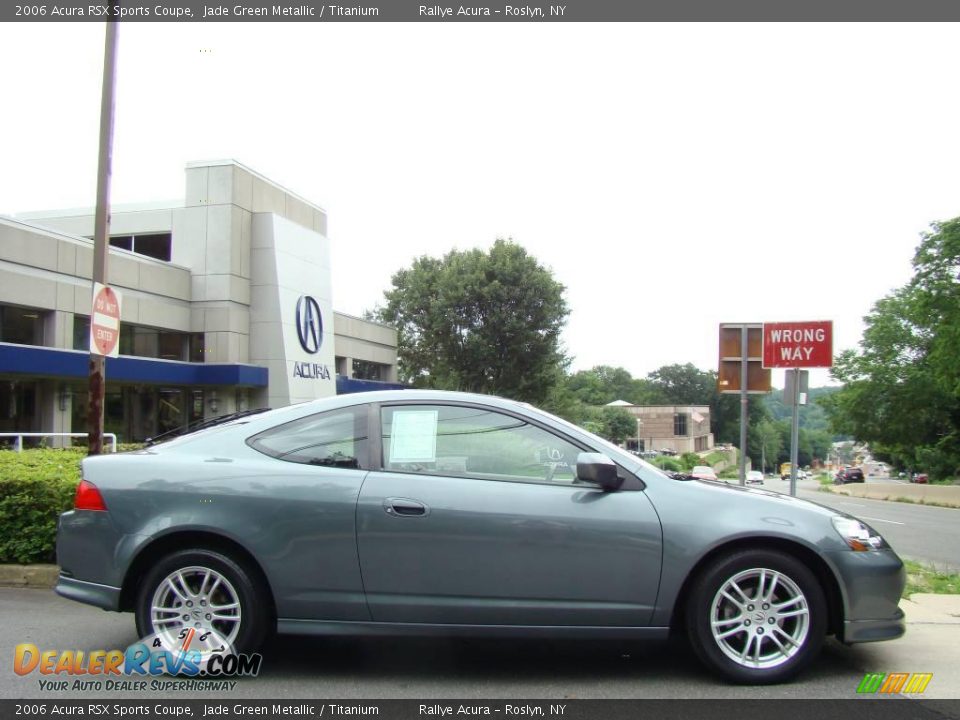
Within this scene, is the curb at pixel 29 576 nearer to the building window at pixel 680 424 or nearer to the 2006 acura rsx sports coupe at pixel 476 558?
the 2006 acura rsx sports coupe at pixel 476 558

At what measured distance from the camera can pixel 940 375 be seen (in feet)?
117

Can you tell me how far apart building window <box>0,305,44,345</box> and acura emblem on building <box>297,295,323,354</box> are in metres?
7.94

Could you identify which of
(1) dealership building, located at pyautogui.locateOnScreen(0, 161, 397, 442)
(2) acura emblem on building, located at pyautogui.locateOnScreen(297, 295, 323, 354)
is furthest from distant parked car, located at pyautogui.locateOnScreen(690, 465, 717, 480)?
(2) acura emblem on building, located at pyautogui.locateOnScreen(297, 295, 323, 354)

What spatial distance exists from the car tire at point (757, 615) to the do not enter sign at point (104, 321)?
18.5 feet

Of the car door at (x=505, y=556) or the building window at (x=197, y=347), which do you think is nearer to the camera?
the car door at (x=505, y=556)

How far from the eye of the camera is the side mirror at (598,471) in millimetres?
4007

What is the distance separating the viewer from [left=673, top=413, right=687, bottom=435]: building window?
77131mm

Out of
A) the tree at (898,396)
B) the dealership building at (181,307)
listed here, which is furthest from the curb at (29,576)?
the tree at (898,396)

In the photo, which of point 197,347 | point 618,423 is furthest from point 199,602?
point 618,423

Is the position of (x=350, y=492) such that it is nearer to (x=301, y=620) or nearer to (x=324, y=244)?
(x=301, y=620)

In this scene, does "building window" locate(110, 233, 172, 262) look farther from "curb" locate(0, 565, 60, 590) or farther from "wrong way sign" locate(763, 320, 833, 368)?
"wrong way sign" locate(763, 320, 833, 368)

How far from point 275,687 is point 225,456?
1215 mm

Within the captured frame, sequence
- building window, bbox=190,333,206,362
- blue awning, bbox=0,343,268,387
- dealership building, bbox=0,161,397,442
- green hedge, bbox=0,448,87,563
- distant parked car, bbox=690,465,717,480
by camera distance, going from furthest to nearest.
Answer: building window, bbox=190,333,206,362 < dealership building, bbox=0,161,397,442 < blue awning, bbox=0,343,268,387 < green hedge, bbox=0,448,87,563 < distant parked car, bbox=690,465,717,480

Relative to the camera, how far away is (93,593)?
411cm
